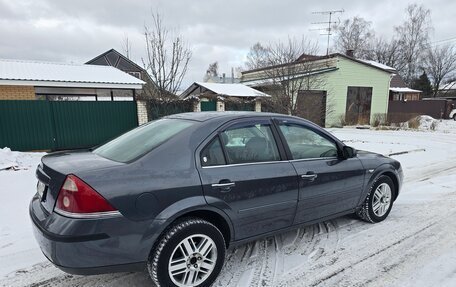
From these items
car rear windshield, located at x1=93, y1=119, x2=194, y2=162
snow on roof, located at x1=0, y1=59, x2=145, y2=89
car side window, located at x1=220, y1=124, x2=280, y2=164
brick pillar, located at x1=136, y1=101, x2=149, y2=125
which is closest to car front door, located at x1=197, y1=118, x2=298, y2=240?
car side window, located at x1=220, y1=124, x2=280, y2=164

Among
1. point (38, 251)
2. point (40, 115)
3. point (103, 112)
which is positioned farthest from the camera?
point (103, 112)

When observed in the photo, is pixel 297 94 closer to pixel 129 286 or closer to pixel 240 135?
pixel 240 135

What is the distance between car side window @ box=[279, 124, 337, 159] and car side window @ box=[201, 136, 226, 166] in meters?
0.86

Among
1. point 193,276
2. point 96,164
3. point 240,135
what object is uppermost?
point 240,135

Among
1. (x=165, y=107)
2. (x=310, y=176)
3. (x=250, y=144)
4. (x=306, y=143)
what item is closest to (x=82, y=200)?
(x=250, y=144)

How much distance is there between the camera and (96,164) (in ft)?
7.85

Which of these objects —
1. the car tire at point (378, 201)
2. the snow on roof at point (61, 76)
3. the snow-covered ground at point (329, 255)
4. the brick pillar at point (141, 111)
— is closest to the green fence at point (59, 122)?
the brick pillar at point (141, 111)

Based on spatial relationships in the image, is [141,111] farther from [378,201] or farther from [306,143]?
[378,201]

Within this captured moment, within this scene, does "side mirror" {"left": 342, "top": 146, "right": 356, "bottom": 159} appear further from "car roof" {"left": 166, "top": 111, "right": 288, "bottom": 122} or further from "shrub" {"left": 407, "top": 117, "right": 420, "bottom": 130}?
"shrub" {"left": 407, "top": 117, "right": 420, "bottom": 130}

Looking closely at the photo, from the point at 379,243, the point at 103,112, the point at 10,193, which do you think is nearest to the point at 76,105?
the point at 103,112

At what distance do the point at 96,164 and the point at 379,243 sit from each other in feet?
10.6

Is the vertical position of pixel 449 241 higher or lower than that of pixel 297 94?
lower

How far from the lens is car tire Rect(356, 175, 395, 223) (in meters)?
3.89

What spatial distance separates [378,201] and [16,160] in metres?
8.42
